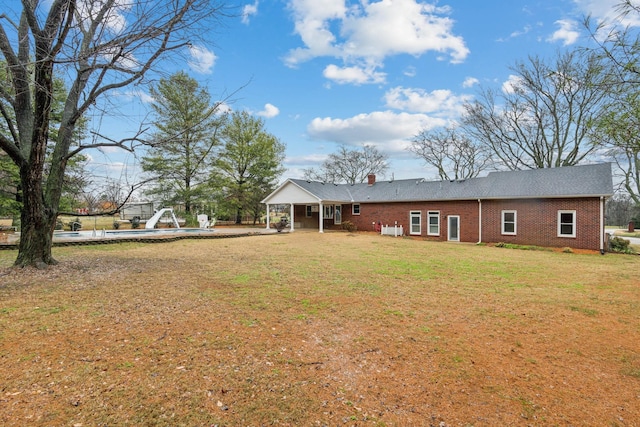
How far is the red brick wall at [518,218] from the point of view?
14719 mm

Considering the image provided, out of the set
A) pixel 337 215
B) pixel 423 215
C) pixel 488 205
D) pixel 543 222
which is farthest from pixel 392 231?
pixel 543 222

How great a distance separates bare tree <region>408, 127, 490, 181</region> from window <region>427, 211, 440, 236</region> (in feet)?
42.7

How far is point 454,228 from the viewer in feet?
62.0

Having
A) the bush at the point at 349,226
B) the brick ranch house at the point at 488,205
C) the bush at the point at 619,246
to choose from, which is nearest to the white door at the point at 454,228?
the brick ranch house at the point at 488,205

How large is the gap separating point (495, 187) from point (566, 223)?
12.7ft

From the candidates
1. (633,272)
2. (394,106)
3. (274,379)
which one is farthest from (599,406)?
(394,106)

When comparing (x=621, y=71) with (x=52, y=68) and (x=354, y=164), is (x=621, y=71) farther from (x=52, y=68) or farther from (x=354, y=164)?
(x=354, y=164)

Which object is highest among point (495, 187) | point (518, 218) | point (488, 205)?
point (495, 187)

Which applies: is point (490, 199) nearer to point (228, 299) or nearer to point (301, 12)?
point (301, 12)

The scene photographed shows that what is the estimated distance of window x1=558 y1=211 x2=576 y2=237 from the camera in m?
15.1

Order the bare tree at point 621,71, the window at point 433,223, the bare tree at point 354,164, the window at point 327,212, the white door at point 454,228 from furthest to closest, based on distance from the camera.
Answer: the bare tree at point 354,164, the window at point 327,212, the window at point 433,223, the white door at point 454,228, the bare tree at point 621,71

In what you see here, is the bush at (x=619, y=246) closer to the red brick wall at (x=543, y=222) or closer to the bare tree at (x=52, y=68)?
the red brick wall at (x=543, y=222)

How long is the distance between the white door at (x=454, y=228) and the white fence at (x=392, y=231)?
3.08 m

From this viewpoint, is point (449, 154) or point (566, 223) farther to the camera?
point (449, 154)
